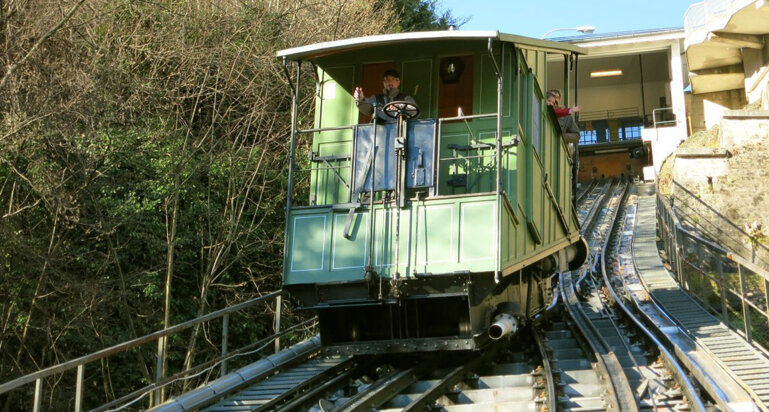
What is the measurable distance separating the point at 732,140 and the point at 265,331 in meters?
12.0

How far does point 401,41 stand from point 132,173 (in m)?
7.49

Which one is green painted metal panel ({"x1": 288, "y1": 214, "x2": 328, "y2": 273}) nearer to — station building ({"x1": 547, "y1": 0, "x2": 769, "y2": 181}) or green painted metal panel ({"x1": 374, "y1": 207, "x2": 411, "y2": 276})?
green painted metal panel ({"x1": 374, "y1": 207, "x2": 411, "y2": 276})

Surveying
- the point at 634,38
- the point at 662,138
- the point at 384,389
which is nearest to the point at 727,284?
the point at 384,389

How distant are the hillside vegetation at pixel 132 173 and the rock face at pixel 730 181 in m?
9.16

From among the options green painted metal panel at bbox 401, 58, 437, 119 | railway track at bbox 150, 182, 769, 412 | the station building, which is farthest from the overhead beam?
green painted metal panel at bbox 401, 58, 437, 119

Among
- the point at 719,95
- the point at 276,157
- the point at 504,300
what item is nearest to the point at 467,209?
the point at 504,300

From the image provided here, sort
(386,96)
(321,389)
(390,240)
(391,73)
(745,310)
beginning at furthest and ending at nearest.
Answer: (391,73)
(386,96)
(745,310)
(390,240)
(321,389)

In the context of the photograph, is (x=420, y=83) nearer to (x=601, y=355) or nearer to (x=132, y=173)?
(x=601, y=355)

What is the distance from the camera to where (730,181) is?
832 inches

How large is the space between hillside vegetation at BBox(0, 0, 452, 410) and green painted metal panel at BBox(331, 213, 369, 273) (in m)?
4.01

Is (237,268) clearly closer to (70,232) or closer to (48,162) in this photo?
(70,232)

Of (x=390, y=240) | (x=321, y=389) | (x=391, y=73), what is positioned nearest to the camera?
(x=321, y=389)

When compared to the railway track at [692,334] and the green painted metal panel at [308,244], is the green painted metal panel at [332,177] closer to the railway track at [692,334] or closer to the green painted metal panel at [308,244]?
the green painted metal panel at [308,244]

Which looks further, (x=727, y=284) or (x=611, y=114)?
(x=611, y=114)
